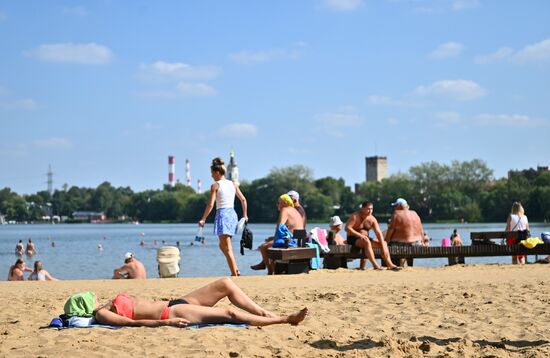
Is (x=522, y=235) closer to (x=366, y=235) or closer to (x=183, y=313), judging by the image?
(x=366, y=235)

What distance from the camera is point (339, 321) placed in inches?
355

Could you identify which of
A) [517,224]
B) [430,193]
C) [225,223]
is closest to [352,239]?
[225,223]

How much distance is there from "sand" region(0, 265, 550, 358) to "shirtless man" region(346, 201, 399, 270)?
1100mm

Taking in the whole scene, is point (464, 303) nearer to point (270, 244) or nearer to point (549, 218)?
point (270, 244)

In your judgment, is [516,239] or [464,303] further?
[516,239]

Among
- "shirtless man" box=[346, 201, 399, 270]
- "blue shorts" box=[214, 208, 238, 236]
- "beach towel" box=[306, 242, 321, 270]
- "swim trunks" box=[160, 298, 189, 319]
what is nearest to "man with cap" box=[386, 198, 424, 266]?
"shirtless man" box=[346, 201, 399, 270]

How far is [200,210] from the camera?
155 m

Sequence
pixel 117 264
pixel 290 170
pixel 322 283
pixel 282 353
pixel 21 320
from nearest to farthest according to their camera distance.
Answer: pixel 282 353, pixel 21 320, pixel 322 283, pixel 117 264, pixel 290 170

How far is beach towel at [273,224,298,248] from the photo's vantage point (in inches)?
544

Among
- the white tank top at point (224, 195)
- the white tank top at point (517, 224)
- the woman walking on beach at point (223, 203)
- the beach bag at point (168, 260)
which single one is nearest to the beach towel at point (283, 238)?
the woman walking on beach at point (223, 203)

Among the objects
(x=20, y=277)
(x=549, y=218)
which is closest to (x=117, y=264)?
(x=20, y=277)

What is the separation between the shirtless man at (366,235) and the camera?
14.6 metres

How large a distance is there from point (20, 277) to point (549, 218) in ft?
284

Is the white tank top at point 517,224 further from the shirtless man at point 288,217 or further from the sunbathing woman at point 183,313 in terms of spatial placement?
the sunbathing woman at point 183,313
